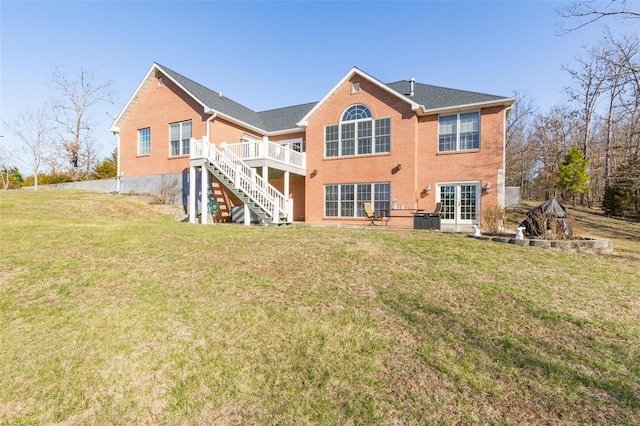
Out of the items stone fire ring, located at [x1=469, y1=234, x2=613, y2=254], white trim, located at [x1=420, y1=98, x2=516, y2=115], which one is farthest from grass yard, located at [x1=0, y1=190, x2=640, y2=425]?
white trim, located at [x1=420, y1=98, x2=516, y2=115]

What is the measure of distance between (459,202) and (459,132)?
3480 mm

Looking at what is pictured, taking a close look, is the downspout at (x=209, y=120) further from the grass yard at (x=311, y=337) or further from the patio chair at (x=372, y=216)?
the grass yard at (x=311, y=337)

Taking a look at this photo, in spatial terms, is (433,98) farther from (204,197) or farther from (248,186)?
(204,197)

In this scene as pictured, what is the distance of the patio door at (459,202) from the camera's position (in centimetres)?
1447

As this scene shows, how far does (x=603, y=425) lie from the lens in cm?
255

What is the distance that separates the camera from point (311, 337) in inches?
151

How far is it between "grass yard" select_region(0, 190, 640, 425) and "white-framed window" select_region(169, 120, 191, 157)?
11.2 m

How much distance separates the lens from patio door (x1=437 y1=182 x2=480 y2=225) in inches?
570

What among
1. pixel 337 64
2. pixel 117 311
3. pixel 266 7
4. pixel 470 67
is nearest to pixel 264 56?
pixel 266 7

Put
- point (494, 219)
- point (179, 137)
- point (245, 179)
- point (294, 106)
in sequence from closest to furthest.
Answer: point (494, 219) → point (245, 179) → point (179, 137) → point (294, 106)

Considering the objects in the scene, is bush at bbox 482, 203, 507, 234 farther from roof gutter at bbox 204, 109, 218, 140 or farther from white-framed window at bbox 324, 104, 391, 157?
roof gutter at bbox 204, 109, 218, 140

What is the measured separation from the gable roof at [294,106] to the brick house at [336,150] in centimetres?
9

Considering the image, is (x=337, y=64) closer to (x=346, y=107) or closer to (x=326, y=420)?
(x=346, y=107)

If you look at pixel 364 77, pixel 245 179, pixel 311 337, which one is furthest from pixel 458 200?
pixel 311 337
